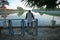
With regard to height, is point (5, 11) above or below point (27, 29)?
above

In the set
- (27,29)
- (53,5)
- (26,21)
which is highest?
(53,5)

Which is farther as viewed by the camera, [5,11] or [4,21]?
[5,11]

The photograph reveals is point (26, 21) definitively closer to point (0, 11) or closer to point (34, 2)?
point (34, 2)

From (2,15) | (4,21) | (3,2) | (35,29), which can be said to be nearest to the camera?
(35,29)

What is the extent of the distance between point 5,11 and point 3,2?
98cm

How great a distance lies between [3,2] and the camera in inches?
407

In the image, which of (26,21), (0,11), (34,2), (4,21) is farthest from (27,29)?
(0,11)

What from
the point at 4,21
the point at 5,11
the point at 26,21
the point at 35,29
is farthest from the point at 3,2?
the point at 35,29

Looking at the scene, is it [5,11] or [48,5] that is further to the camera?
[5,11]

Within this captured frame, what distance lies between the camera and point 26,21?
8.87m

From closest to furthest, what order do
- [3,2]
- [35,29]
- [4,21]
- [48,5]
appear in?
[48,5]
[35,29]
[4,21]
[3,2]

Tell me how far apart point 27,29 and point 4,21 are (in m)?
1.57

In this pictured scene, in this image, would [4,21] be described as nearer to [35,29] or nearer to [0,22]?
[0,22]

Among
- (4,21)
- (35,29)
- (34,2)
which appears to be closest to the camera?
(34,2)
